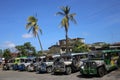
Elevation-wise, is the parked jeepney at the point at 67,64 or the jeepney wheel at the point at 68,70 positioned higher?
the parked jeepney at the point at 67,64

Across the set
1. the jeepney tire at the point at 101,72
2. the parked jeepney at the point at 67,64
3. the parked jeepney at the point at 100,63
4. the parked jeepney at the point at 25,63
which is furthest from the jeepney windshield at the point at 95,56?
the parked jeepney at the point at 25,63

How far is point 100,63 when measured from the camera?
2202 cm

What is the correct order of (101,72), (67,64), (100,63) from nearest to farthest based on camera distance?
(101,72) → (100,63) → (67,64)

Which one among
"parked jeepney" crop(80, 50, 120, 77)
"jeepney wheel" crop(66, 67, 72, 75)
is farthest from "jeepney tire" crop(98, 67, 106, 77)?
"jeepney wheel" crop(66, 67, 72, 75)

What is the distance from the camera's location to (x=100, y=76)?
2162 cm

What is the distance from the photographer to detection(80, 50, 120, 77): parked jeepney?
21.7 meters

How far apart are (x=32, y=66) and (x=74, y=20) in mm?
13394

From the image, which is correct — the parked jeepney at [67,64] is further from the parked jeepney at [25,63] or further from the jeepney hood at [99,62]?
the parked jeepney at [25,63]

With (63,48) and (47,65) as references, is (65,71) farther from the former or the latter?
(63,48)

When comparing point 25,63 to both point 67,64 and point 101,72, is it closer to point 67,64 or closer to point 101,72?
point 67,64

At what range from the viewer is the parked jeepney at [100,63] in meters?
21.7

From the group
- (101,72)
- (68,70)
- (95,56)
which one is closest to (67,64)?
(68,70)

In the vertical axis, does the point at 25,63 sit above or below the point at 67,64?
above

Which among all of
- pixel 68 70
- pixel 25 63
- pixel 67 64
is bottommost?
pixel 68 70
